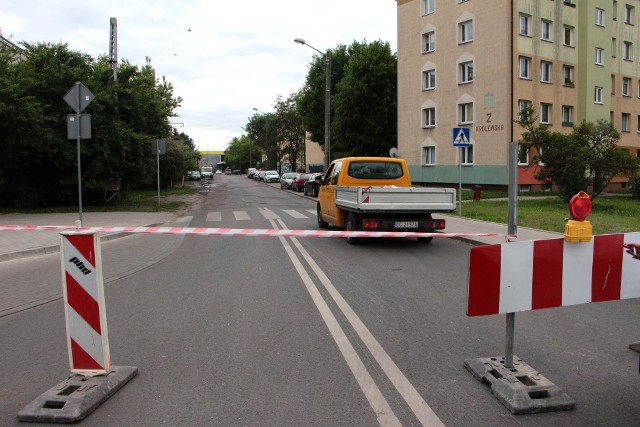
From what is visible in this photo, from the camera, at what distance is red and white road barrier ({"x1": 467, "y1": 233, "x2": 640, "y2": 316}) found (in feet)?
12.2

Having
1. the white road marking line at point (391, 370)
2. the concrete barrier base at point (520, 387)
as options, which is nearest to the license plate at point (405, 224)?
the white road marking line at point (391, 370)

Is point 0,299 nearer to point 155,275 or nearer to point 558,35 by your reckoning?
point 155,275

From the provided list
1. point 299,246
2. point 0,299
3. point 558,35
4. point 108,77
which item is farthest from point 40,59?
point 558,35

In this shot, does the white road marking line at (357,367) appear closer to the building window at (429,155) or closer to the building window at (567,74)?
the building window at (429,155)

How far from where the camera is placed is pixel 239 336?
5.03 metres

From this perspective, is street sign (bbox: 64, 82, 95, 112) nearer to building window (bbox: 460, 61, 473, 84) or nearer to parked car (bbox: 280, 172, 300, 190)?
building window (bbox: 460, 61, 473, 84)

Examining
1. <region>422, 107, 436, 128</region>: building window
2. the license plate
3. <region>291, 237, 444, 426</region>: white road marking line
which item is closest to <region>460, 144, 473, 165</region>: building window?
<region>422, 107, 436, 128</region>: building window

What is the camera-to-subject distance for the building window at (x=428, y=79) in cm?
3628

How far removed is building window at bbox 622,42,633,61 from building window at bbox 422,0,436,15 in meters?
14.9

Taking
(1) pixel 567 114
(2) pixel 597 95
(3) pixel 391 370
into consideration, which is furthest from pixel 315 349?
(2) pixel 597 95

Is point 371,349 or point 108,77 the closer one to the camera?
point 371,349

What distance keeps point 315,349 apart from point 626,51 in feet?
142

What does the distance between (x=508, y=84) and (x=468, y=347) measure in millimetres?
29108

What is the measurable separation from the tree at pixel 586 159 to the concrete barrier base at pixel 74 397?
17306 millimetres
